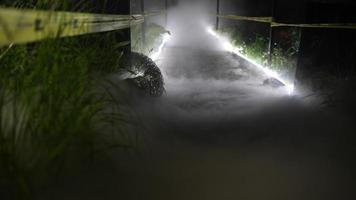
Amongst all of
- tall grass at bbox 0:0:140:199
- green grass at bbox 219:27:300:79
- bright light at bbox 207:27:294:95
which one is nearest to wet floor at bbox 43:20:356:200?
tall grass at bbox 0:0:140:199

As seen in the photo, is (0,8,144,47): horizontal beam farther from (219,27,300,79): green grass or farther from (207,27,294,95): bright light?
(219,27,300,79): green grass

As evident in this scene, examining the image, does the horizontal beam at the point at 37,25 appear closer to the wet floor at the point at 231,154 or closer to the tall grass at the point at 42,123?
the tall grass at the point at 42,123

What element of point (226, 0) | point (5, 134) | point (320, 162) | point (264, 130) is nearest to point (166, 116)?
point (264, 130)

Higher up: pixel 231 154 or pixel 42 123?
pixel 42 123

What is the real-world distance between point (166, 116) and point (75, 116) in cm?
245

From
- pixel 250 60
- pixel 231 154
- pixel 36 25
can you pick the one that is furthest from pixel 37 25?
pixel 250 60

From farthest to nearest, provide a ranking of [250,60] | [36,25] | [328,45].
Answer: [250,60] < [328,45] < [36,25]

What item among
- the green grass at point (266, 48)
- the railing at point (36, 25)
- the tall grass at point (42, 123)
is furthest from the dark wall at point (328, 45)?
the tall grass at point (42, 123)

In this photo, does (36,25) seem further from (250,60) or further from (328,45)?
(250,60)

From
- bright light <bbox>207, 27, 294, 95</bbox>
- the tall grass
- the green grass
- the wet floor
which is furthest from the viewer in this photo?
the green grass

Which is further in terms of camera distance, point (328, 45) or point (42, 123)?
point (328, 45)

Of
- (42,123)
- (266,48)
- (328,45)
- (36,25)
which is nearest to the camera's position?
(36,25)

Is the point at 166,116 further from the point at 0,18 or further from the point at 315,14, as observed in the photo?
the point at 0,18

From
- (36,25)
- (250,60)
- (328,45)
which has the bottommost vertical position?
(36,25)
